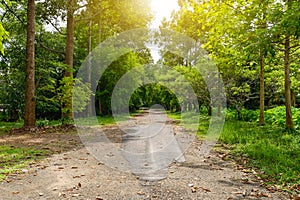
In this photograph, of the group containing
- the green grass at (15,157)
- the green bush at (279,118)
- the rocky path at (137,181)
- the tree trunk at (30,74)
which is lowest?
the rocky path at (137,181)

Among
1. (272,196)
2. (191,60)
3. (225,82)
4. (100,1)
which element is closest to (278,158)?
(272,196)

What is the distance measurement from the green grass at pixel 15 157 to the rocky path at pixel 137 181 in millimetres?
Result: 337

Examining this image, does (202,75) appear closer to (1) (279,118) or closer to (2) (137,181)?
(1) (279,118)

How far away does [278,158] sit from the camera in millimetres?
6133

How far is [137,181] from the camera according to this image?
15.3 feet

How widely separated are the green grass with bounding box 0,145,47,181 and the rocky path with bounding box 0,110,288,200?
1.11 ft

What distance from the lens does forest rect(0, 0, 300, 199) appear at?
6.75 metres

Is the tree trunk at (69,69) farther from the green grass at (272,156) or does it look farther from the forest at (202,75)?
the green grass at (272,156)

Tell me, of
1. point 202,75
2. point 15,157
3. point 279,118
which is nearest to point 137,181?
point 15,157

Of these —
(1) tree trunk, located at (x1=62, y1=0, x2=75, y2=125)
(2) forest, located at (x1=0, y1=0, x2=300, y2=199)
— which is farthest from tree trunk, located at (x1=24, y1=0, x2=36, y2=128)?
(1) tree trunk, located at (x1=62, y1=0, x2=75, y2=125)

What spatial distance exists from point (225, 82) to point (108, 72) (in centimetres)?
1223

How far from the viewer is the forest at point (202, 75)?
675 cm

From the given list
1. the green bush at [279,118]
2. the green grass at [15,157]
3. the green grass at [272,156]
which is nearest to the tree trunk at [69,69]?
the green grass at [15,157]

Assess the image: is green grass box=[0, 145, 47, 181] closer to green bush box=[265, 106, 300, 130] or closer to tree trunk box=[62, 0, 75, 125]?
tree trunk box=[62, 0, 75, 125]
